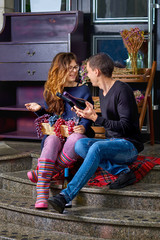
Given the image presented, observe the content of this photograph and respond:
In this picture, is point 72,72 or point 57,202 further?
point 72,72

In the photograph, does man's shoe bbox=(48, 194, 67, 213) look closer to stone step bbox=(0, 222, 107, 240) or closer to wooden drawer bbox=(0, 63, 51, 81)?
stone step bbox=(0, 222, 107, 240)

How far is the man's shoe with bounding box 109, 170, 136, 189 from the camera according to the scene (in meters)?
3.24

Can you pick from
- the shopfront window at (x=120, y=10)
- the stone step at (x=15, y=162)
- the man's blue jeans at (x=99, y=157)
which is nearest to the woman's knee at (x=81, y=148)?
the man's blue jeans at (x=99, y=157)

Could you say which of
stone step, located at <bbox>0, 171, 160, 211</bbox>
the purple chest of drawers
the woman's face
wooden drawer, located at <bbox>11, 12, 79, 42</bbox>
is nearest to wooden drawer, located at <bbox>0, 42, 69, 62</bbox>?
the purple chest of drawers

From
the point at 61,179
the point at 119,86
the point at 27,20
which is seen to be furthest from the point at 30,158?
the point at 27,20

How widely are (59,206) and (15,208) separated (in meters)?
0.51

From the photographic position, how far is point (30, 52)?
4879 mm

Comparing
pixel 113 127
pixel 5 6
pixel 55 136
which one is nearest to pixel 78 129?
pixel 55 136

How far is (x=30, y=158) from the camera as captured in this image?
4117mm

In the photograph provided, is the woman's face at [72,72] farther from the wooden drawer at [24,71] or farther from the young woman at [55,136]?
the wooden drawer at [24,71]

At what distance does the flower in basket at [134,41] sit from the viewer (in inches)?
177

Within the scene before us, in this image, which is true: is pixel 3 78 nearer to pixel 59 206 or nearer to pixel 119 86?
pixel 119 86

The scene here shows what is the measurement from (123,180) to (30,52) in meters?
2.17

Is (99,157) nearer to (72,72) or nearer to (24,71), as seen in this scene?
(72,72)
